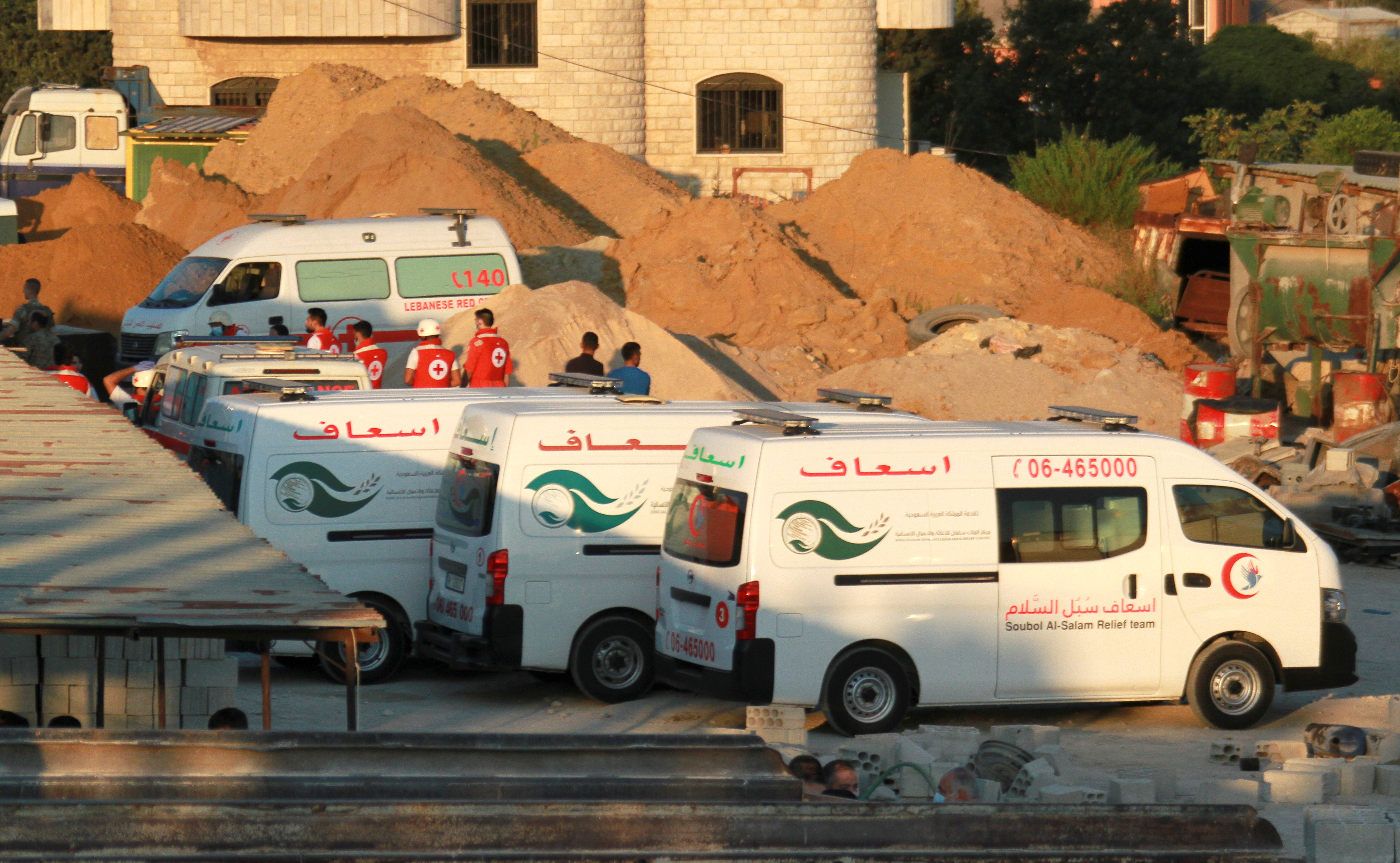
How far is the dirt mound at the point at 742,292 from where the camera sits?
1019 inches

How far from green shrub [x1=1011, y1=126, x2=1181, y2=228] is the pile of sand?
109 centimetres

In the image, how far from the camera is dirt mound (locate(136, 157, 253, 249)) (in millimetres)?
29531

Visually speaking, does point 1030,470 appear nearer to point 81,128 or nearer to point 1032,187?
point 1032,187

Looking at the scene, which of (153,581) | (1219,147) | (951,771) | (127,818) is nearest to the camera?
(127,818)

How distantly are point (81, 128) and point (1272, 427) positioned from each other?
954 inches

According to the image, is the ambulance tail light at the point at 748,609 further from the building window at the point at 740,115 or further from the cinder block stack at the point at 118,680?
the building window at the point at 740,115

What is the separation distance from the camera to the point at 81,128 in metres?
33.6

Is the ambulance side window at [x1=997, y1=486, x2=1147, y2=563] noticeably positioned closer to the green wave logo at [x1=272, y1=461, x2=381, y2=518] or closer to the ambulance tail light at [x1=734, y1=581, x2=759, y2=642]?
the ambulance tail light at [x1=734, y1=581, x2=759, y2=642]

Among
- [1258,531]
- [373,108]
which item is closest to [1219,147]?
[373,108]

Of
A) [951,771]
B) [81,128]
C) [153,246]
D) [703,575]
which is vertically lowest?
[951,771]

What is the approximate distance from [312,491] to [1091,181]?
2425 centimetres

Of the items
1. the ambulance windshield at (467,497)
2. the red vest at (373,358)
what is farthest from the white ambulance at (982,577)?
the red vest at (373,358)

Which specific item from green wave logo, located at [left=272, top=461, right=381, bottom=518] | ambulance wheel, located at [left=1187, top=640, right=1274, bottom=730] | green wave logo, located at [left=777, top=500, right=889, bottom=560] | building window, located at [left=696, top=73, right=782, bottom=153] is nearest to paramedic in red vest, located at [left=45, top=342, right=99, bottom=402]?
green wave logo, located at [left=272, top=461, right=381, bottom=518]

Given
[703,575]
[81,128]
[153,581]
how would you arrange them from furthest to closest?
[81,128]
[703,575]
[153,581]
